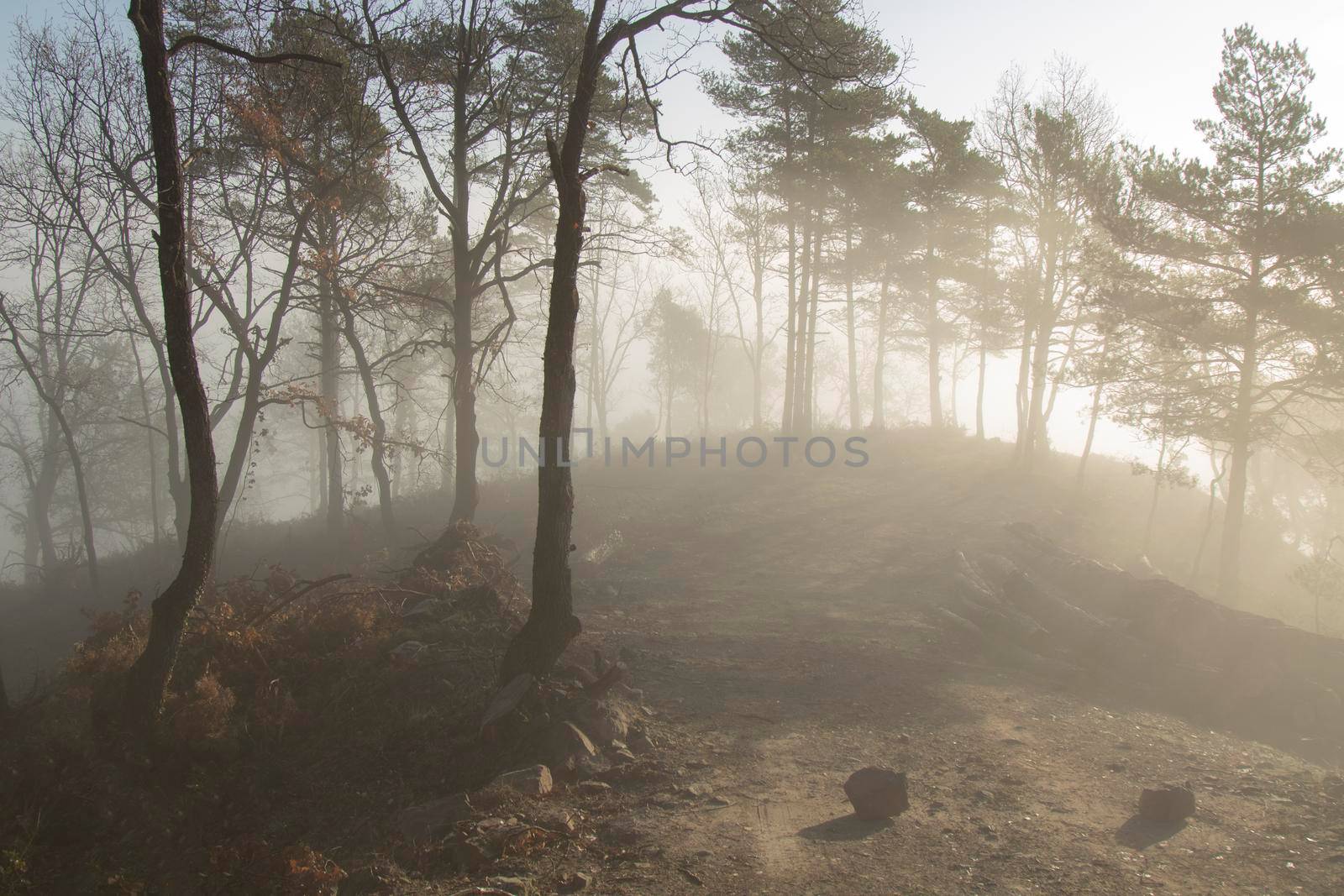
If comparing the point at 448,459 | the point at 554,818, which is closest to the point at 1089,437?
the point at 448,459

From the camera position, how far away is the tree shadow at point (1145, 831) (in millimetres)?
5980

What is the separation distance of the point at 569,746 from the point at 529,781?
658mm

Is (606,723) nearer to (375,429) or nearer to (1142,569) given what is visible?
(375,429)

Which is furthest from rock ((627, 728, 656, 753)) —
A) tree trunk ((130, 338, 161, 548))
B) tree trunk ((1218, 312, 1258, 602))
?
tree trunk ((1218, 312, 1258, 602))

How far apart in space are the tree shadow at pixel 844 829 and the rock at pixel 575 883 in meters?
1.73

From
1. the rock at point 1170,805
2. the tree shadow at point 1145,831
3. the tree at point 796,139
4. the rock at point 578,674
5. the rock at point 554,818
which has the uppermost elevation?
the tree at point 796,139

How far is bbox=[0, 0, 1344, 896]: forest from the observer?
5.91 metres

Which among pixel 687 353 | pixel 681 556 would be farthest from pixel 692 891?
pixel 687 353

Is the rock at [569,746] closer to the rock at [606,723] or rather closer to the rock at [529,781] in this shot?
the rock at [606,723]

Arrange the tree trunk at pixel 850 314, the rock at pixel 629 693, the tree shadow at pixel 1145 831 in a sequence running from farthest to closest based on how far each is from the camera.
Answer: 1. the tree trunk at pixel 850 314
2. the rock at pixel 629 693
3. the tree shadow at pixel 1145 831

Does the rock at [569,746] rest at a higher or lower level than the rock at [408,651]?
lower

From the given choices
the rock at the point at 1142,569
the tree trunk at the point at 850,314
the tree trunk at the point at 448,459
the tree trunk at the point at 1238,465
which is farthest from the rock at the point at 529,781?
the tree trunk at the point at 850,314

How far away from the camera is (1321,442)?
19.0 meters

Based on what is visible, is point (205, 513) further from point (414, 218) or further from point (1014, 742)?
point (414, 218)
